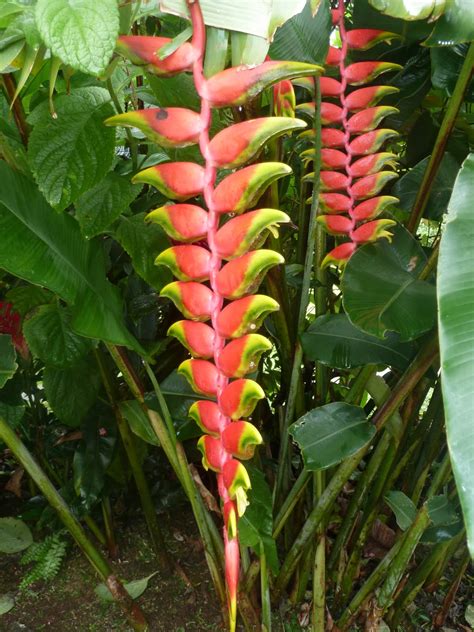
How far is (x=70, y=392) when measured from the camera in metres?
0.91

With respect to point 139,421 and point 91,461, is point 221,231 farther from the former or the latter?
point 91,461

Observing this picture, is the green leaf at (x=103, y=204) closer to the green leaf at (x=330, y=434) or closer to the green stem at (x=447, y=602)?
the green leaf at (x=330, y=434)

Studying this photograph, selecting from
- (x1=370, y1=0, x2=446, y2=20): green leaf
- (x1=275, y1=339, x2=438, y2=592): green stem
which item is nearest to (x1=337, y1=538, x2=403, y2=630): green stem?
(x1=275, y1=339, x2=438, y2=592): green stem

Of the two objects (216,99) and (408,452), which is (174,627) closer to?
(408,452)

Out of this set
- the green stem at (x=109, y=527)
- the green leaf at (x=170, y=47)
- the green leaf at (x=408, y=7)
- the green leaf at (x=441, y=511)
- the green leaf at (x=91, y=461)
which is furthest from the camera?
the green stem at (x=109, y=527)

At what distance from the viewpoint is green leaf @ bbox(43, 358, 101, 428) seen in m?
0.90

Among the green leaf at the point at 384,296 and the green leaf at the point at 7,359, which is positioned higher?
the green leaf at the point at 384,296

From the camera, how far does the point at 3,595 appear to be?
1.04m

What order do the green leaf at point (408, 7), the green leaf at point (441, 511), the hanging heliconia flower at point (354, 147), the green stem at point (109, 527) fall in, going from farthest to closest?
the green stem at point (109, 527) → the green leaf at point (441, 511) → the hanging heliconia flower at point (354, 147) → the green leaf at point (408, 7)

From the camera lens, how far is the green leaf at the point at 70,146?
0.58 m

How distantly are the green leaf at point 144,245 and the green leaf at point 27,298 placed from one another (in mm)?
214

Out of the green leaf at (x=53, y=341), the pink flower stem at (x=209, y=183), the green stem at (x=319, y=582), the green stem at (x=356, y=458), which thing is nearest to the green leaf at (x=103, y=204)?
the green leaf at (x=53, y=341)

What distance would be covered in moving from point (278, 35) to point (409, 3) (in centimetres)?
20

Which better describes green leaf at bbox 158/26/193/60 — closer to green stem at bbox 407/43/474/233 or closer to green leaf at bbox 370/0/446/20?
green leaf at bbox 370/0/446/20
